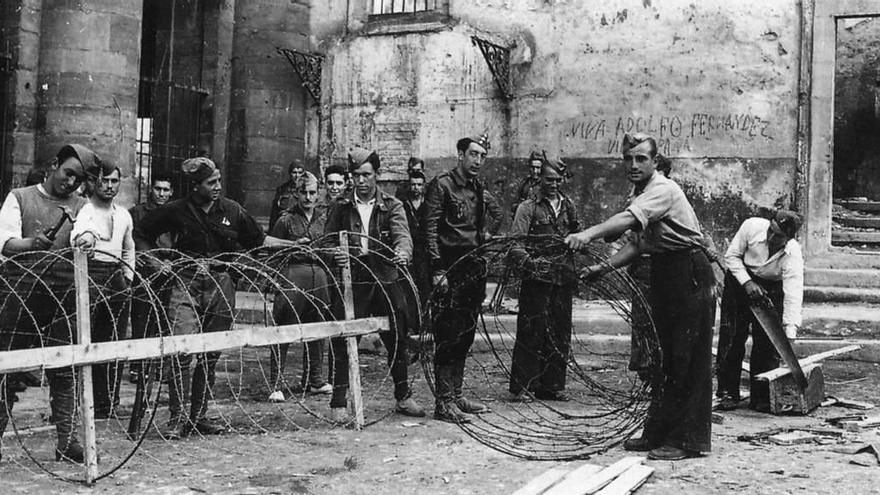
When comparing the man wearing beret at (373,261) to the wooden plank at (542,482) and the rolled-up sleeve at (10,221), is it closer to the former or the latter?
the wooden plank at (542,482)

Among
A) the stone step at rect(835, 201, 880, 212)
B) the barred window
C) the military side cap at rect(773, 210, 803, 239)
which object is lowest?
the military side cap at rect(773, 210, 803, 239)

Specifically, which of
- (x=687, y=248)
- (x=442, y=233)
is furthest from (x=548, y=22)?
(x=687, y=248)

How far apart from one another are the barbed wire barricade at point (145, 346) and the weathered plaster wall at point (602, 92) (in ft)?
22.5

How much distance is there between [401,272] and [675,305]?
2112mm

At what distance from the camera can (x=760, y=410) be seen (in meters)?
8.23

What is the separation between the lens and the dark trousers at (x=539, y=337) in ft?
28.0

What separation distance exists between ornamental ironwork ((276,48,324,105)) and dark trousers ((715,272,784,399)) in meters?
9.34

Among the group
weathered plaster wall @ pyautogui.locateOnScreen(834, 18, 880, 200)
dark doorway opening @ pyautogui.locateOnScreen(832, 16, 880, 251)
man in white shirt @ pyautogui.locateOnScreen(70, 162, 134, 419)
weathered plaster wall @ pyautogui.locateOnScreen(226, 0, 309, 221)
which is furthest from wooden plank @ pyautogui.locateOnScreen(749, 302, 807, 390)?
weathered plaster wall @ pyautogui.locateOnScreen(834, 18, 880, 200)

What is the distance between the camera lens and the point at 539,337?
8.70 metres

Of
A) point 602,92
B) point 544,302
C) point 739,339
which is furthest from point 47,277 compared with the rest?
point 602,92

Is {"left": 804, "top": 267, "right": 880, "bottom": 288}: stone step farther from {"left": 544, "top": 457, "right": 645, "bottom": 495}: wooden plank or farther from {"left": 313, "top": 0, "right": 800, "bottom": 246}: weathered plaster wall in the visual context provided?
{"left": 544, "top": 457, "right": 645, "bottom": 495}: wooden plank

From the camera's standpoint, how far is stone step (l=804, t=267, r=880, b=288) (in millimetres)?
13172

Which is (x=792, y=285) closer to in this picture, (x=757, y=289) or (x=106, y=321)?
(x=757, y=289)

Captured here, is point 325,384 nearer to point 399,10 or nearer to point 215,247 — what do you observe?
point 215,247
